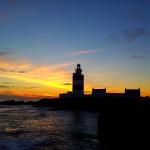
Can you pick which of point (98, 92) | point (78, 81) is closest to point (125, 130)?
point (78, 81)

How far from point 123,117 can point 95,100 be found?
57.6 m

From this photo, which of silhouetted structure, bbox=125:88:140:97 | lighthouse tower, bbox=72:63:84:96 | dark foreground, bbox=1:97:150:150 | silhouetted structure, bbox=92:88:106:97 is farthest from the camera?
silhouetted structure, bbox=92:88:106:97

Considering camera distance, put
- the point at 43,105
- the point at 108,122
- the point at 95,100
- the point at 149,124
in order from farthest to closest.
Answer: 1. the point at 43,105
2. the point at 95,100
3. the point at 108,122
4. the point at 149,124

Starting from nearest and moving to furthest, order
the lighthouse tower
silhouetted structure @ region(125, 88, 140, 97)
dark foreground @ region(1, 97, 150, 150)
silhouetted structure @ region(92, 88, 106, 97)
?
dark foreground @ region(1, 97, 150, 150)
the lighthouse tower
silhouetted structure @ region(125, 88, 140, 97)
silhouetted structure @ region(92, 88, 106, 97)

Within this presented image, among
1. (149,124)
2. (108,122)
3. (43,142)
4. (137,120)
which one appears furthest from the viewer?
(108,122)

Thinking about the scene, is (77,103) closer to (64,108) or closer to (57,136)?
(64,108)

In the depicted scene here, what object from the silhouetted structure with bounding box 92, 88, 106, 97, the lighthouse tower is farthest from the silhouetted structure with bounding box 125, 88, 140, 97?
the lighthouse tower

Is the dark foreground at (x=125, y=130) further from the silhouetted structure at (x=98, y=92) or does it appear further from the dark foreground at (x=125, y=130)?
the silhouetted structure at (x=98, y=92)

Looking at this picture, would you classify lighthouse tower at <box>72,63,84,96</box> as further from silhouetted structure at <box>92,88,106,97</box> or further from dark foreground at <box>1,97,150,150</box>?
dark foreground at <box>1,97,150,150</box>

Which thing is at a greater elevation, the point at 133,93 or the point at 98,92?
the point at 98,92

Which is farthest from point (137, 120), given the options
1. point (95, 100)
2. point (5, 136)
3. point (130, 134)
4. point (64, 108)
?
point (64, 108)

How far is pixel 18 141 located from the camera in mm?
27203

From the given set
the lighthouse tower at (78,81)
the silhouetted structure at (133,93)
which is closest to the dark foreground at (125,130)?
the lighthouse tower at (78,81)

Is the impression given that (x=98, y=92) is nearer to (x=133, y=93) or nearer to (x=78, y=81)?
(x=78, y=81)
